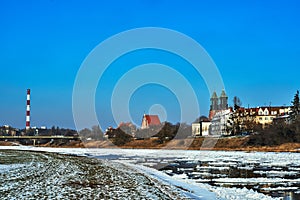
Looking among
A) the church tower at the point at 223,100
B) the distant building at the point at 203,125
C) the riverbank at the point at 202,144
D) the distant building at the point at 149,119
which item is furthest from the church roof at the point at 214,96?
the riverbank at the point at 202,144

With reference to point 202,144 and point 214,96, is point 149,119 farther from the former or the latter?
point 202,144

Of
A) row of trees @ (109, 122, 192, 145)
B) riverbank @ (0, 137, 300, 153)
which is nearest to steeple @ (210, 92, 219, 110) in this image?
row of trees @ (109, 122, 192, 145)

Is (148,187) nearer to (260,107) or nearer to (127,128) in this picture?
(127,128)

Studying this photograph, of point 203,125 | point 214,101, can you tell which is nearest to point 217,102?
point 214,101

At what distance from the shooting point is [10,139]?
142 meters

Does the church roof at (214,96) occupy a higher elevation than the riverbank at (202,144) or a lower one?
higher

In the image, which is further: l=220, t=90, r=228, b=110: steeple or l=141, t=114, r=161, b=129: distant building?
l=220, t=90, r=228, b=110: steeple

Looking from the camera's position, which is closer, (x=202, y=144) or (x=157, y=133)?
(x=202, y=144)

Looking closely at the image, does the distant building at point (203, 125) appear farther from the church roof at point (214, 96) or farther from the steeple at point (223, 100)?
the church roof at point (214, 96)

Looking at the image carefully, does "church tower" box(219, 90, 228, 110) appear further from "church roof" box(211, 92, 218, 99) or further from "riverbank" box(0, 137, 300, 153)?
"riverbank" box(0, 137, 300, 153)

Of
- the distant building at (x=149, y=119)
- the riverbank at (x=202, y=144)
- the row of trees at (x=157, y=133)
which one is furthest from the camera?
the distant building at (x=149, y=119)

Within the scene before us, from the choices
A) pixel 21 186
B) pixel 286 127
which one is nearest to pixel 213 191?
pixel 21 186

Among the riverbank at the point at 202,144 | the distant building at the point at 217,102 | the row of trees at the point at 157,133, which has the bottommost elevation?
the riverbank at the point at 202,144

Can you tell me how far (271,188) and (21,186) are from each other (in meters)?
11.6
